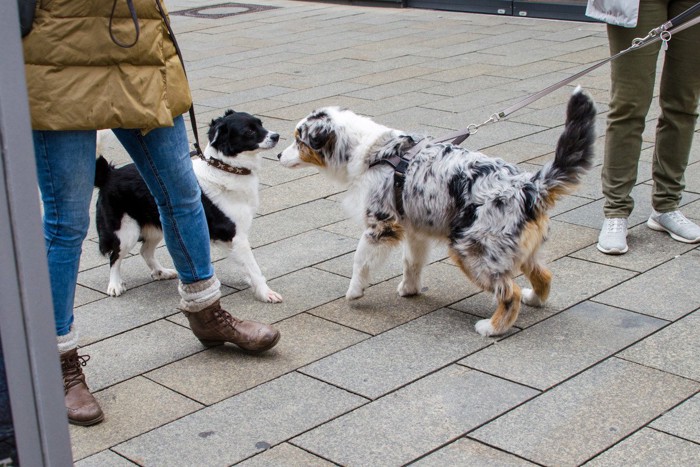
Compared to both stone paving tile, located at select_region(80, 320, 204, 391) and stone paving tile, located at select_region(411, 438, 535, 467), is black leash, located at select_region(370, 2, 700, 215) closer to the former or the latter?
stone paving tile, located at select_region(80, 320, 204, 391)

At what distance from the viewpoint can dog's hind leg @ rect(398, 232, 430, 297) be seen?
15.3 ft

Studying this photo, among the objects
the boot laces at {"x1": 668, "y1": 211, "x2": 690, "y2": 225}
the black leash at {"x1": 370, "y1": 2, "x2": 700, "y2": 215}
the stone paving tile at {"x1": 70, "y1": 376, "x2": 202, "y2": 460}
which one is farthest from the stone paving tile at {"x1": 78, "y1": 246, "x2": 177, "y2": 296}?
the boot laces at {"x1": 668, "y1": 211, "x2": 690, "y2": 225}

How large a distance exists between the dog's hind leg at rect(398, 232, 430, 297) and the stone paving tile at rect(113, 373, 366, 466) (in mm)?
1035

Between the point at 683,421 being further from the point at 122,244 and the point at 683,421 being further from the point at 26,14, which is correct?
the point at 122,244

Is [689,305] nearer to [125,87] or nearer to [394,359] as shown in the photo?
[394,359]

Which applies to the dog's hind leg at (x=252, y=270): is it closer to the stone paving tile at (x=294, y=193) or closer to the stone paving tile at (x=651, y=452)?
the stone paving tile at (x=294, y=193)

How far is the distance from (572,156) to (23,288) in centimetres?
278

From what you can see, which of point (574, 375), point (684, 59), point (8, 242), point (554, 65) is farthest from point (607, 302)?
point (554, 65)

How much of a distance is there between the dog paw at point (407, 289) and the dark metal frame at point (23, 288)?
282cm

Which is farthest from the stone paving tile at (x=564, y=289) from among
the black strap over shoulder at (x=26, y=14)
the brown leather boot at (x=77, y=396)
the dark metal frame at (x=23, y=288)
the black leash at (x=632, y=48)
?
the dark metal frame at (x=23, y=288)

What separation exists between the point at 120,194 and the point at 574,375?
2.46 meters

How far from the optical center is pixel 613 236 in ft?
17.2

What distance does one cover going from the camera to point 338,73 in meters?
10.1

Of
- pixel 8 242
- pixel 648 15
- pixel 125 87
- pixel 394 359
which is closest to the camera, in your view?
pixel 8 242
